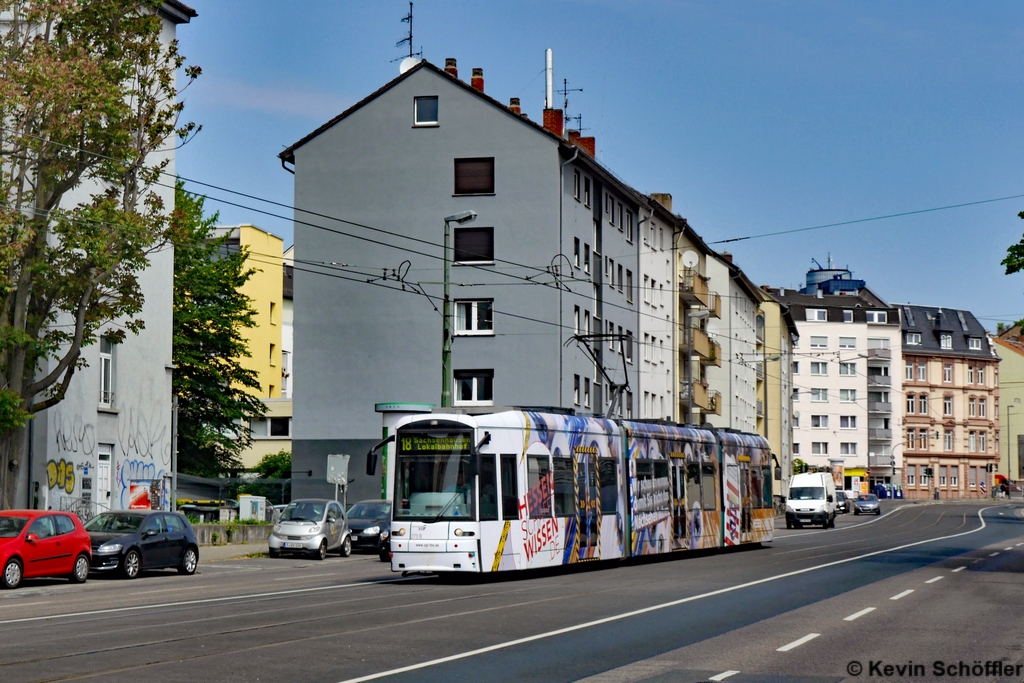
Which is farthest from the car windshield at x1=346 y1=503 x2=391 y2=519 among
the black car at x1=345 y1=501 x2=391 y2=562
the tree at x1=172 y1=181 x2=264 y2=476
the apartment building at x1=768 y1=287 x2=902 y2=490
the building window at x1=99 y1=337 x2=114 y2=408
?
the apartment building at x1=768 y1=287 x2=902 y2=490

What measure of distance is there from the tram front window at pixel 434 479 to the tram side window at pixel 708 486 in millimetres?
11553

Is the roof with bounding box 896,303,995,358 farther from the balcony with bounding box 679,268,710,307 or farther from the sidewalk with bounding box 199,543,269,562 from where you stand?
the sidewalk with bounding box 199,543,269,562

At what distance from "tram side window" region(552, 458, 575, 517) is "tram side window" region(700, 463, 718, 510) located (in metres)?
8.33

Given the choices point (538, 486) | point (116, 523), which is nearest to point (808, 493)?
point (538, 486)

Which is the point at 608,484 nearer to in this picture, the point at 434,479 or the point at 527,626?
the point at 434,479

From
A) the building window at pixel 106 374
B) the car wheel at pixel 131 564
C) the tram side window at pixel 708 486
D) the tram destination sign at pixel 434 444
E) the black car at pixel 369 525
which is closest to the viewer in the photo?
the tram destination sign at pixel 434 444

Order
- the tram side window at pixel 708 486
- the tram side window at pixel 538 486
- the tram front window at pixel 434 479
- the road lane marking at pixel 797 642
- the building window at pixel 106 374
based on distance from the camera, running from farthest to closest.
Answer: the building window at pixel 106 374 < the tram side window at pixel 708 486 < the tram side window at pixel 538 486 < the tram front window at pixel 434 479 < the road lane marking at pixel 797 642

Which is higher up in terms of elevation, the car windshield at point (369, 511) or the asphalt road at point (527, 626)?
the car windshield at point (369, 511)

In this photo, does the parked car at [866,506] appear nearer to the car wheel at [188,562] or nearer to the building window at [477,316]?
the building window at [477,316]

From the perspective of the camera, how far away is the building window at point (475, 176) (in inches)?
2111

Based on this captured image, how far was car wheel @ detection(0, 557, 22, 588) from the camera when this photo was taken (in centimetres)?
2316

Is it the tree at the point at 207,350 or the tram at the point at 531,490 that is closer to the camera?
the tram at the point at 531,490

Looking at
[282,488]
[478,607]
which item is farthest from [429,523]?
[282,488]

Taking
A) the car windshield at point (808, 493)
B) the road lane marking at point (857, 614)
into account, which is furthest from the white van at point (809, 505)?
the road lane marking at point (857, 614)
